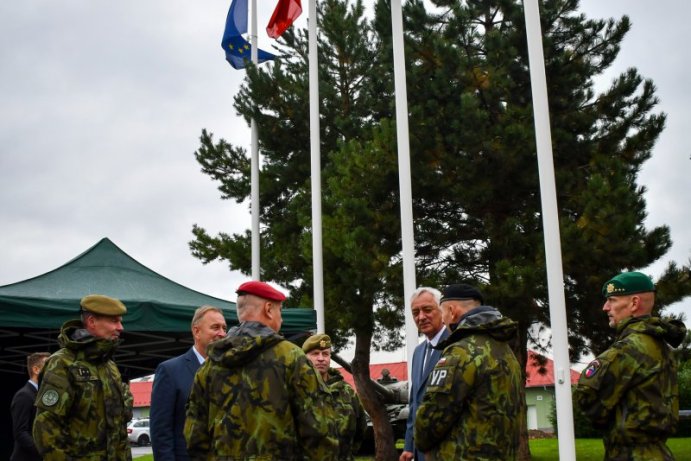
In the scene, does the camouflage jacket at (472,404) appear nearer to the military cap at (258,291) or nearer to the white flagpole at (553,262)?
the military cap at (258,291)

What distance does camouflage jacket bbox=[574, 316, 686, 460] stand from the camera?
4.46 m

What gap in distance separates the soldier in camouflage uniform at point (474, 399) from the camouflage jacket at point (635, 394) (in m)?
0.41

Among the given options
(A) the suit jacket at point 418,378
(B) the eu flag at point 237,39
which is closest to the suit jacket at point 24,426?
(A) the suit jacket at point 418,378

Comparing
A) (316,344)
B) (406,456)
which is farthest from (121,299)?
(406,456)

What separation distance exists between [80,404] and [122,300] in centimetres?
478

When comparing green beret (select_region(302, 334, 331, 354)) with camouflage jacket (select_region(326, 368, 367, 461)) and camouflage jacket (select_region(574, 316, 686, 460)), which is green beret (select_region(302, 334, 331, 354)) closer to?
camouflage jacket (select_region(326, 368, 367, 461))

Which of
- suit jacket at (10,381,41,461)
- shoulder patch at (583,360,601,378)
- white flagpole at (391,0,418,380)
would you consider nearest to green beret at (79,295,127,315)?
suit jacket at (10,381,41,461)

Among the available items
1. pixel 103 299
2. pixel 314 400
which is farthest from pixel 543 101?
pixel 314 400

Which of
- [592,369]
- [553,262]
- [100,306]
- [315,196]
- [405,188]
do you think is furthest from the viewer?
[315,196]

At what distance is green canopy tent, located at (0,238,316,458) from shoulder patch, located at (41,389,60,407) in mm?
4232

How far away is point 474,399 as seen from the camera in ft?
14.5

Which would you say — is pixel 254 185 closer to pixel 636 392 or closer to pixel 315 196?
pixel 315 196

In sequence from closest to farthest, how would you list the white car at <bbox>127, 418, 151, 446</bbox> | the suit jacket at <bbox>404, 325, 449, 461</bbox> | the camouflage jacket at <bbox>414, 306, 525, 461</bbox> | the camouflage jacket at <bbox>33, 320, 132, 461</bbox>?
the camouflage jacket at <bbox>414, 306, 525, 461</bbox>
the camouflage jacket at <bbox>33, 320, 132, 461</bbox>
the suit jacket at <bbox>404, 325, 449, 461</bbox>
the white car at <bbox>127, 418, 151, 446</bbox>

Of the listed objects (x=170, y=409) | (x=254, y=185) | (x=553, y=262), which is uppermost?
(x=254, y=185)
